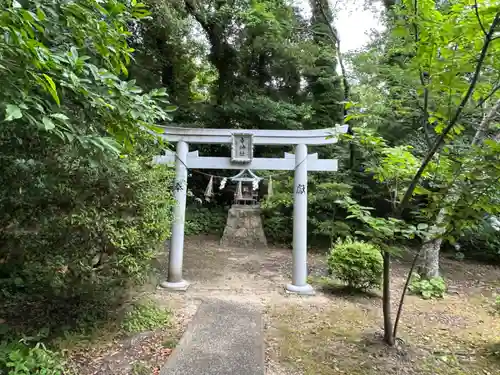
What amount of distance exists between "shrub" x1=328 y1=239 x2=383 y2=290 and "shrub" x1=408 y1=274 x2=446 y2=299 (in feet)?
2.77

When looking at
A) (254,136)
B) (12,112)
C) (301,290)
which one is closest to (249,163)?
(254,136)

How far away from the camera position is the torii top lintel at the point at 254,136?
197 inches

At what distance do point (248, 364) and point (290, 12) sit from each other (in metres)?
9.62

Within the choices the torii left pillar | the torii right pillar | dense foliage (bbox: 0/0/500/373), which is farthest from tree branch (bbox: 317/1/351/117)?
the torii left pillar

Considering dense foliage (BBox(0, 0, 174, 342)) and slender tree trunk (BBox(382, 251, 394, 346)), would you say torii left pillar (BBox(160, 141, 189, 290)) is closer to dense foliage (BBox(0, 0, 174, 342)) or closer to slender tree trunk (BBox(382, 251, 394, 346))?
dense foliage (BBox(0, 0, 174, 342))

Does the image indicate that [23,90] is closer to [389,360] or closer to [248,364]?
[248,364]

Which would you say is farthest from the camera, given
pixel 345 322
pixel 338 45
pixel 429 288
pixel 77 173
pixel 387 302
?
pixel 338 45

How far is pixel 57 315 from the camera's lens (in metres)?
3.20

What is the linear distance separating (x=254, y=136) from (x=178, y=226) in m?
1.82

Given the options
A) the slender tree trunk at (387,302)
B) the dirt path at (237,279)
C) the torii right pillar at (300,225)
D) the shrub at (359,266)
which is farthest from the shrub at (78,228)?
the shrub at (359,266)

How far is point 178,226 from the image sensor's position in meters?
4.99

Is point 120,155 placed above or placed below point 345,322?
above

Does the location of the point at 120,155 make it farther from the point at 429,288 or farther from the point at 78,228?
the point at 429,288

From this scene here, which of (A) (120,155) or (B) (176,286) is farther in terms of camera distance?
(B) (176,286)
